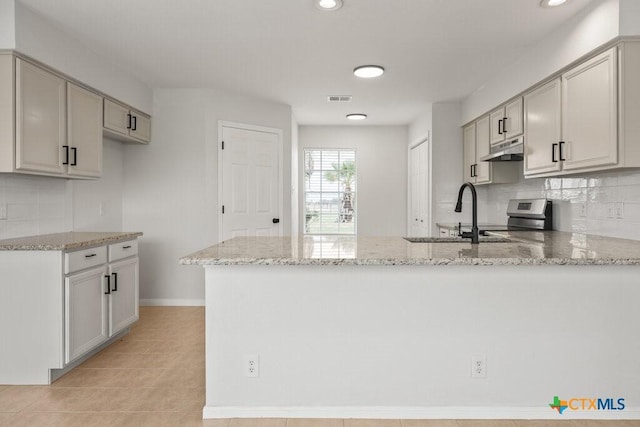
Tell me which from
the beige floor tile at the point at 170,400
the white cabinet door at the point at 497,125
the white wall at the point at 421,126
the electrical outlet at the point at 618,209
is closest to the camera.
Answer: the beige floor tile at the point at 170,400

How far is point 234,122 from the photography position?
187 inches

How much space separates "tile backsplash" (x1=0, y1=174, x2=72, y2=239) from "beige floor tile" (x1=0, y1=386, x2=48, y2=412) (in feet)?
3.39

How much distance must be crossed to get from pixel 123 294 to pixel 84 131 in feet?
4.44

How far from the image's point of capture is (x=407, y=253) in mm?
2072

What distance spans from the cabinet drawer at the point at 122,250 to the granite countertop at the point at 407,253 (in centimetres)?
122

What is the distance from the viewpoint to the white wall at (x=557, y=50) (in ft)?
8.14

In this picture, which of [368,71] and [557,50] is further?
[368,71]

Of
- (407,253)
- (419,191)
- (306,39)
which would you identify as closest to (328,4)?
(306,39)

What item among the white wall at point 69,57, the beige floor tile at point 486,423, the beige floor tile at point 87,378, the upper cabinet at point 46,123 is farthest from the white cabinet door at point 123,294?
the beige floor tile at point 486,423

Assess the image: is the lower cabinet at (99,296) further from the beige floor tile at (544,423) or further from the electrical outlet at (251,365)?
the beige floor tile at (544,423)

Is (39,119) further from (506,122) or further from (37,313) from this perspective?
(506,122)

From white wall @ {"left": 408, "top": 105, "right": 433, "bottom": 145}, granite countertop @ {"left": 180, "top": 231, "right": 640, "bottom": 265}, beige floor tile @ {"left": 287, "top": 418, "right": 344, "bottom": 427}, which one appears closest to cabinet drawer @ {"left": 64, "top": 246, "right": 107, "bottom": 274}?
granite countertop @ {"left": 180, "top": 231, "right": 640, "bottom": 265}

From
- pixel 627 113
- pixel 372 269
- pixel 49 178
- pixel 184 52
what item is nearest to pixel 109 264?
pixel 49 178

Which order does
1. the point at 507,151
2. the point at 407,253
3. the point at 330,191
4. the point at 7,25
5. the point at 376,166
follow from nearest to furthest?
the point at 407,253 → the point at 7,25 → the point at 507,151 → the point at 376,166 → the point at 330,191
